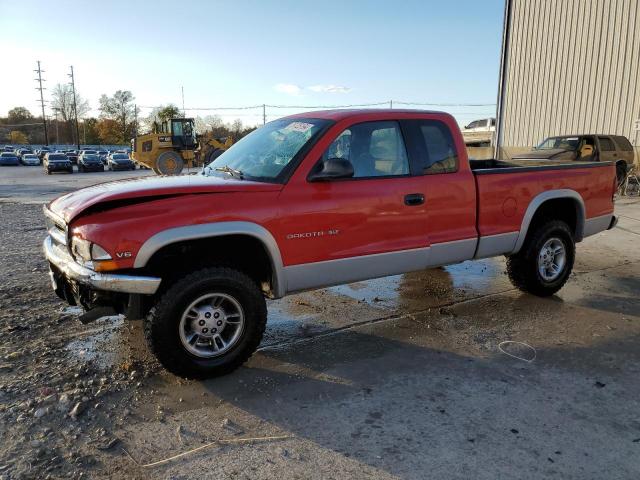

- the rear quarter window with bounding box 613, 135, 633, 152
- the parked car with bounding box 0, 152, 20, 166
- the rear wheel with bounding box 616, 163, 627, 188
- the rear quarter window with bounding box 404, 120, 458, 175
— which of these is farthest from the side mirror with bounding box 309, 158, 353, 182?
the parked car with bounding box 0, 152, 20, 166

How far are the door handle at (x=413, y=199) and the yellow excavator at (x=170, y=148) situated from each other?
23689 millimetres

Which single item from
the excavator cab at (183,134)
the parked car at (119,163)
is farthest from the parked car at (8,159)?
the excavator cab at (183,134)

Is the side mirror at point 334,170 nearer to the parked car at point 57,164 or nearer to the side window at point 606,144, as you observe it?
the side window at point 606,144

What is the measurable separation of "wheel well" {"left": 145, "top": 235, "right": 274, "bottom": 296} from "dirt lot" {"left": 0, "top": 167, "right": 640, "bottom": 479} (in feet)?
2.51

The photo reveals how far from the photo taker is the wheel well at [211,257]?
3.64 m

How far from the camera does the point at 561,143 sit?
1684 centimetres

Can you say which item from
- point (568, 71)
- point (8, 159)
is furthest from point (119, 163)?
point (568, 71)

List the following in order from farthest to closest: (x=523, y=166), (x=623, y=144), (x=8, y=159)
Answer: (x=8, y=159) < (x=623, y=144) < (x=523, y=166)

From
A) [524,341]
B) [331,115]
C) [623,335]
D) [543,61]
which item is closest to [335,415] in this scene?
[524,341]

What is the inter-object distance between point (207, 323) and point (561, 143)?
16.3 m

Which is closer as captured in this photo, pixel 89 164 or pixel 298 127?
pixel 298 127

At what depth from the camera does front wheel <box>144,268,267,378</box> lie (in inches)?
139

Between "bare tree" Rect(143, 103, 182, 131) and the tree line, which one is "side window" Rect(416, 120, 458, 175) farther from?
the tree line

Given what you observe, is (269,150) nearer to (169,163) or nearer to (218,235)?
(218,235)
